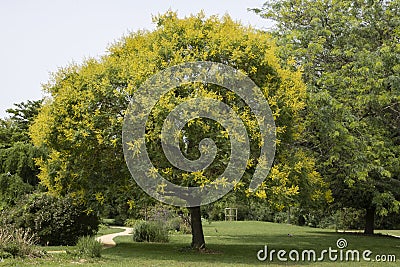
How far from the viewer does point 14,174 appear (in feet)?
73.6

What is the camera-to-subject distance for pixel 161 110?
42.6ft

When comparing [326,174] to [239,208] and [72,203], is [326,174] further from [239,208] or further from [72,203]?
[239,208]

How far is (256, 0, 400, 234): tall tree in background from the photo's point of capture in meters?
16.1

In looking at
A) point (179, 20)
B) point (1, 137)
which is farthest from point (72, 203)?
point (1, 137)

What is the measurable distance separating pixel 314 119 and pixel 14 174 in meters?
13.9

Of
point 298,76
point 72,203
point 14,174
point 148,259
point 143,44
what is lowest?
point 148,259

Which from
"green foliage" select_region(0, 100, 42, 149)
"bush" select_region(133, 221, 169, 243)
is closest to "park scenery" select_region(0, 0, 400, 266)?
"bush" select_region(133, 221, 169, 243)

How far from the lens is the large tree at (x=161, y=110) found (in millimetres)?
13523

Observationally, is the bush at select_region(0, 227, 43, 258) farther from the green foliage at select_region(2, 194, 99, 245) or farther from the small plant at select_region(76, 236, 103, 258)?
the green foliage at select_region(2, 194, 99, 245)

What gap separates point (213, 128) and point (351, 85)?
6.03m
